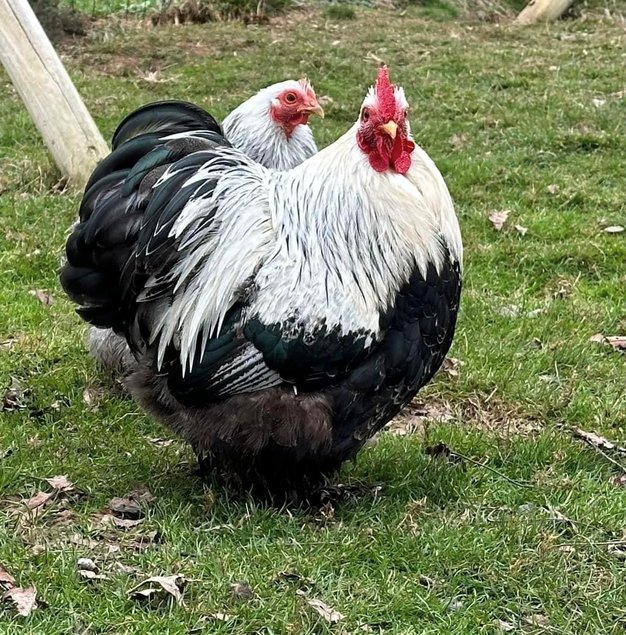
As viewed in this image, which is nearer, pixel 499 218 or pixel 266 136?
pixel 266 136

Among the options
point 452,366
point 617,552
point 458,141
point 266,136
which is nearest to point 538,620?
point 617,552

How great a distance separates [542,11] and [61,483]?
46.9ft

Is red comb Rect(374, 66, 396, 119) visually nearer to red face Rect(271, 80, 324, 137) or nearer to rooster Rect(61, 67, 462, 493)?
rooster Rect(61, 67, 462, 493)

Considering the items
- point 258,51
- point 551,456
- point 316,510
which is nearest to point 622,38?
point 258,51

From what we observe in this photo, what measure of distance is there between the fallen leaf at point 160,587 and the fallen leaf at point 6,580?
1.39ft

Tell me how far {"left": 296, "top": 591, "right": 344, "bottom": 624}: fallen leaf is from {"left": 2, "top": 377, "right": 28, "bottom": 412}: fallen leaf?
226 centimetres

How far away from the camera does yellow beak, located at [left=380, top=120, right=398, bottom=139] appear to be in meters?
3.78

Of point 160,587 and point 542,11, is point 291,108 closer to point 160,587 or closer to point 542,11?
point 160,587

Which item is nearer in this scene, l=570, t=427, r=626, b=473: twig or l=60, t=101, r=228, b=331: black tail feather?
l=60, t=101, r=228, b=331: black tail feather

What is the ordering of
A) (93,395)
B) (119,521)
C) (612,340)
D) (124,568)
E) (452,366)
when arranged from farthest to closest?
(612,340)
(452,366)
(93,395)
(119,521)
(124,568)

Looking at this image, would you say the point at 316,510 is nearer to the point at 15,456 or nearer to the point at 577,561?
the point at 577,561

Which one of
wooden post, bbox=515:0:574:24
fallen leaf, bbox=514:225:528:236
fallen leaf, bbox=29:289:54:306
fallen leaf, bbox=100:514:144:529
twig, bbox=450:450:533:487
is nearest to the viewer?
fallen leaf, bbox=100:514:144:529

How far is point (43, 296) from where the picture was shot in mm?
6594

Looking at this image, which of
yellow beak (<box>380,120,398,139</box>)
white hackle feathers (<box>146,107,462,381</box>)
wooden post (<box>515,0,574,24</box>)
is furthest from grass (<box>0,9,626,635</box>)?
wooden post (<box>515,0,574,24</box>)
